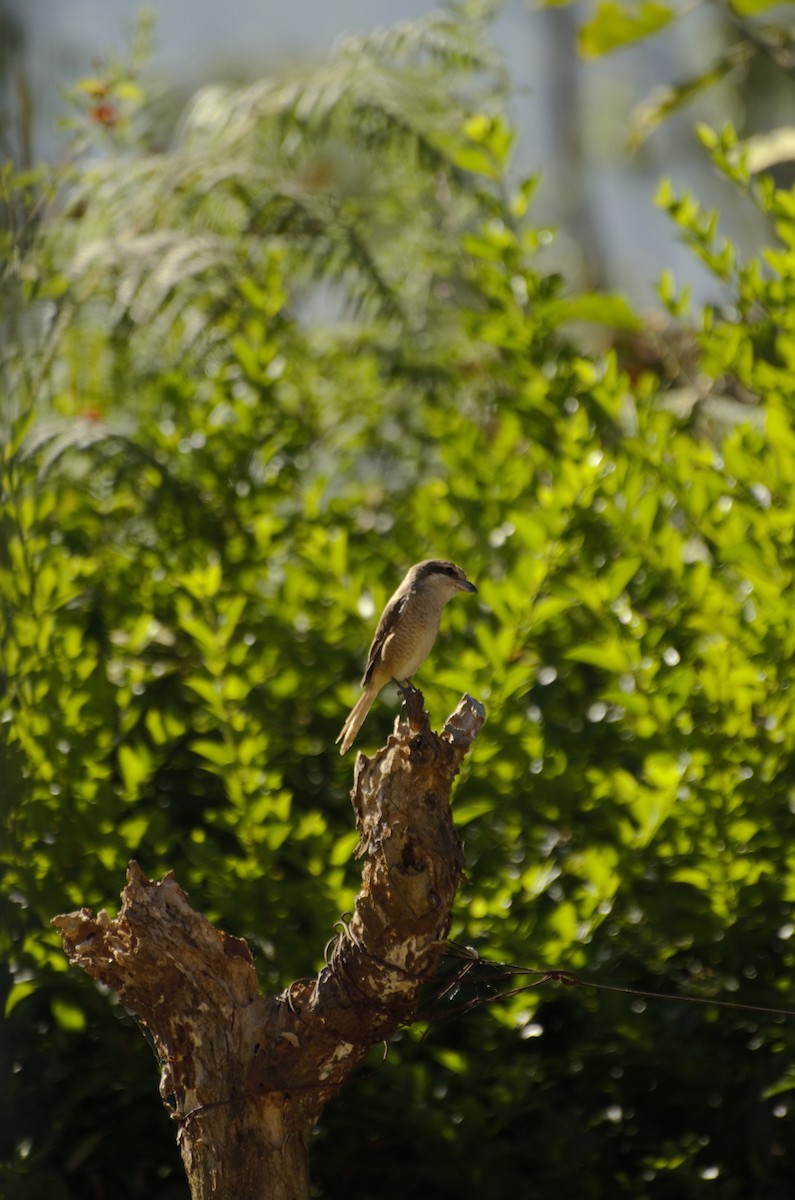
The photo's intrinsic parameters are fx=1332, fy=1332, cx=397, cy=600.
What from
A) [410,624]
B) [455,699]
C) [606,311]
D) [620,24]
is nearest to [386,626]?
[410,624]

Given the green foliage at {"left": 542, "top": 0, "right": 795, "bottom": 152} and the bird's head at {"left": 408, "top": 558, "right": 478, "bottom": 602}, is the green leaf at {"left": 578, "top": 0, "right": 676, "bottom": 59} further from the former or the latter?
the bird's head at {"left": 408, "top": 558, "right": 478, "bottom": 602}

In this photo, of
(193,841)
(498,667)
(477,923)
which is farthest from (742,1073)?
(193,841)

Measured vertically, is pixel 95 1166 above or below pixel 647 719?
below

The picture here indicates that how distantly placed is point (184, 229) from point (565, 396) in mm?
1439

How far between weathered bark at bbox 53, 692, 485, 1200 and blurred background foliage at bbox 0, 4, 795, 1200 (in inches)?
22.9

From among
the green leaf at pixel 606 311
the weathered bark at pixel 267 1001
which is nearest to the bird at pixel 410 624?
the weathered bark at pixel 267 1001

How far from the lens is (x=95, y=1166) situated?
2.74 meters

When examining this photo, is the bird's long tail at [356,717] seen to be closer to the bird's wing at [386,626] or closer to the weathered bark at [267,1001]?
the bird's wing at [386,626]

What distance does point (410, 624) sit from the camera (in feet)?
7.07

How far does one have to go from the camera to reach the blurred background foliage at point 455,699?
2.58 metres

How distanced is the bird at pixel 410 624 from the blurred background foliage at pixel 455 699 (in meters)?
0.37

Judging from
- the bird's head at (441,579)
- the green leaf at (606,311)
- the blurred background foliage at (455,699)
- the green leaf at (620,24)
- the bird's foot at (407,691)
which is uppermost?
the green leaf at (620,24)

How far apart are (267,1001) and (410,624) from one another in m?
0.62

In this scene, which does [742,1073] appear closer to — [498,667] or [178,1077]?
[498,667]
